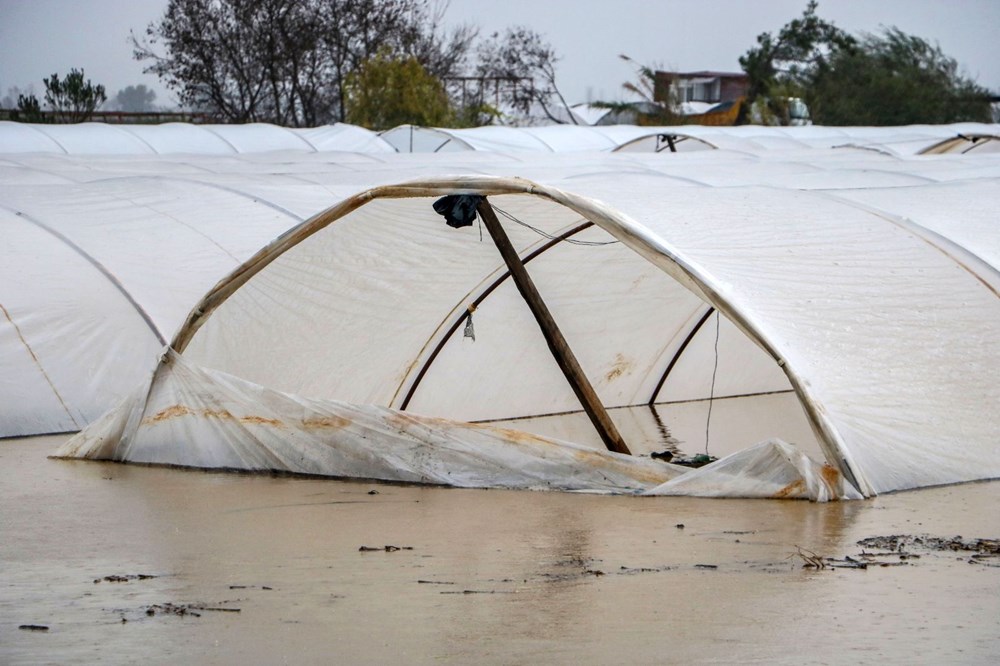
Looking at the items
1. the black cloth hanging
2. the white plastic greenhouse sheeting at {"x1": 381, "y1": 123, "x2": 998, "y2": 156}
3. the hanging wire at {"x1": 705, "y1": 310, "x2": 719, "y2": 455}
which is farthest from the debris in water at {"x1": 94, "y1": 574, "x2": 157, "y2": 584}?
the white plastic greenhouse sheeting at {"x1": 381, "y1": 123, "x2": 998, "y2": 156}

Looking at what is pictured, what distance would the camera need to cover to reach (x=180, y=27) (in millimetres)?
43344

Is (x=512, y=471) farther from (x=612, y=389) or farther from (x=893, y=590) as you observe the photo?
(x=612, y=389)

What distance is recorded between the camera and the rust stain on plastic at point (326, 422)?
24.2 feet

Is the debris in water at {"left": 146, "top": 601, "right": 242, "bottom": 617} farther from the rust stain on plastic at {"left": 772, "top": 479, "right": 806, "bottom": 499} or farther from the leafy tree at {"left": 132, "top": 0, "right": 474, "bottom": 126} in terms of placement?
the leafy tree at {"left": 132, "top": 0, "right": 474, "bottom": 126}

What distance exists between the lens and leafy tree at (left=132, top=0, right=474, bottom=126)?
42.9 meters

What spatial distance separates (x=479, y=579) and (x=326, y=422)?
2858mm

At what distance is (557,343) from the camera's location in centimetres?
793

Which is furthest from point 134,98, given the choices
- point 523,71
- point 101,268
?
point 101,268

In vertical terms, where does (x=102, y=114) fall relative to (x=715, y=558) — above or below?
above

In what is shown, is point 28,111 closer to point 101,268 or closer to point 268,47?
point 268,47

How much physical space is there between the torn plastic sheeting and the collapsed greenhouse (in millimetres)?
13

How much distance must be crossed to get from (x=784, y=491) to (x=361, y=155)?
700 inches

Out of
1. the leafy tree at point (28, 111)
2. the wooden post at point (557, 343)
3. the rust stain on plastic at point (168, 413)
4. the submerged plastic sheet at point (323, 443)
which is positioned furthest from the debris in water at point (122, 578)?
the leafy tree at point (28, 111)

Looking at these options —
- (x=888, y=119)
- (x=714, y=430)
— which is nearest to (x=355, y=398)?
(x=714, y=430)
